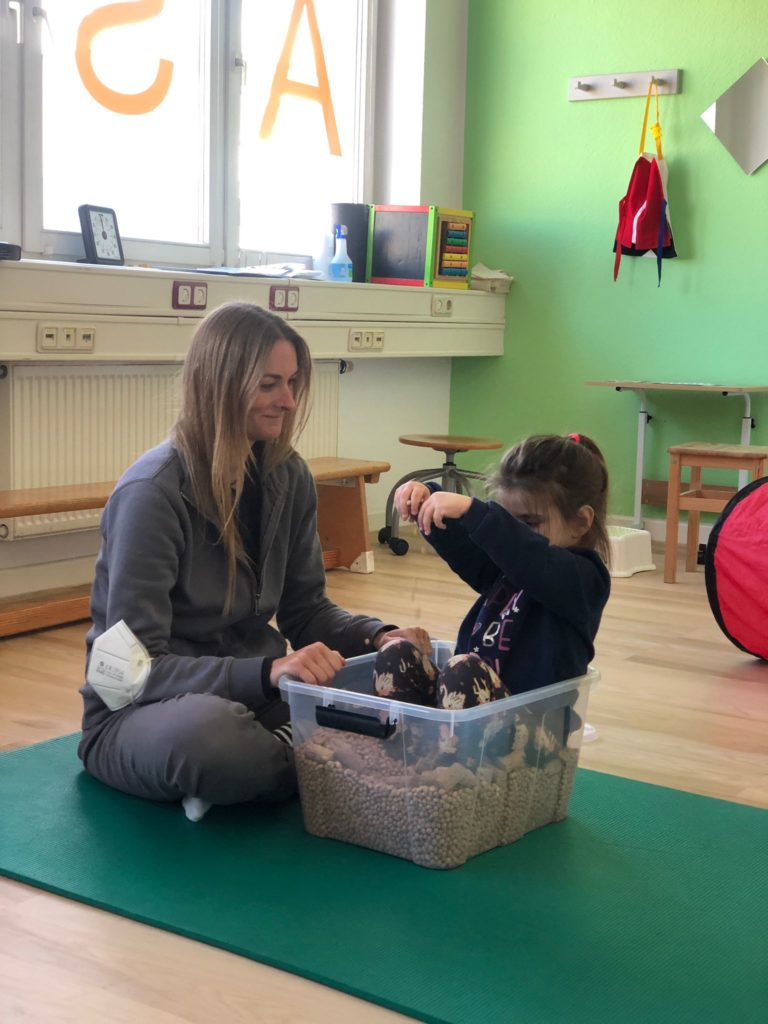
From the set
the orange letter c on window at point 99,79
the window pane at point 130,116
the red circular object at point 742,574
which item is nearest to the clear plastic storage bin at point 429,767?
the red circular object at point 742,574

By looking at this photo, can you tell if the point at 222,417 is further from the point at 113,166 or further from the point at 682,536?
the point at 682,536

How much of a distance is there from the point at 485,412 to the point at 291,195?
133 cm

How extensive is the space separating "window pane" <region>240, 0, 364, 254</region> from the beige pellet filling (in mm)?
3175

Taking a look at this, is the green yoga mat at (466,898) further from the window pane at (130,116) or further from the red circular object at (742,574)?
the window pane at (130,116)

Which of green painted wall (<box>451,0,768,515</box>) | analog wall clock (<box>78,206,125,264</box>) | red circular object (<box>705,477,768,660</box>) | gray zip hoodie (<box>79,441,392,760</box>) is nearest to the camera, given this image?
gray zip hoodie (<box>79,441,392,760</box>)

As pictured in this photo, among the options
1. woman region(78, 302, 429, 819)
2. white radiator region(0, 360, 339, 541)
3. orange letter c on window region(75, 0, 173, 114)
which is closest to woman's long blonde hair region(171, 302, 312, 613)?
woman region(78, 302, 429, 819)

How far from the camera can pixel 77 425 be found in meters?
3.77

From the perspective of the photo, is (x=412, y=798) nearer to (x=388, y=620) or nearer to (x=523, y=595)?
Answer: (x=523, y=595)

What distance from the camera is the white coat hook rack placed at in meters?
4.93

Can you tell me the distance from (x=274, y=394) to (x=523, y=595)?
52 cm

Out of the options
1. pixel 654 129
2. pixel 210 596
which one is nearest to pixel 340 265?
pixel 654 129

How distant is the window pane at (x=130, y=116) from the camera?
3.85m

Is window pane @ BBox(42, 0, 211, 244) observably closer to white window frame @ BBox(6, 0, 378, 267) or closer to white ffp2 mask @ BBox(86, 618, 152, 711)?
white window frame @ BBox(6, 0, 378, 267)

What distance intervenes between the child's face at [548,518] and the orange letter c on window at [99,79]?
101 inches
